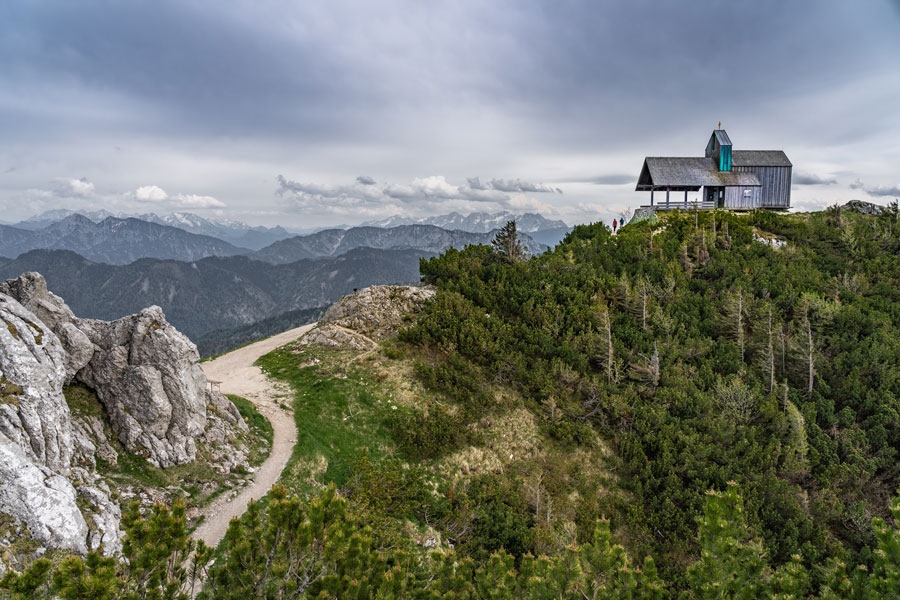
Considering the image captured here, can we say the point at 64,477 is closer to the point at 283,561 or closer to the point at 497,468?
the point at 283,561

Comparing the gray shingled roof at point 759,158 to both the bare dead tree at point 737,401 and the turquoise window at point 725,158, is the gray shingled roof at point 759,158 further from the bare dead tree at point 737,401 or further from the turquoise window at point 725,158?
the bare dead tree at point 737,401

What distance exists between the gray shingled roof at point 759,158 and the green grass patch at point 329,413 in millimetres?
43441

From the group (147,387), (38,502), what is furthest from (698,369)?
(38,502)

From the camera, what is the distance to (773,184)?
4297 cm

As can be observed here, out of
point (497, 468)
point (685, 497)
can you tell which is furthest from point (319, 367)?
point (685, 497)

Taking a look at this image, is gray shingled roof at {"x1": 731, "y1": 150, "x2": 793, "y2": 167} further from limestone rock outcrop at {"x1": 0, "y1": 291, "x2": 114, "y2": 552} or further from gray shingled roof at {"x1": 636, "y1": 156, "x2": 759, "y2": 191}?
limestone rock outcrop at {"x1": 0, "y1": 291, "x2": 114, "y2": 552}

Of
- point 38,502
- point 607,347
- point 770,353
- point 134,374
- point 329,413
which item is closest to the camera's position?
point 38,502

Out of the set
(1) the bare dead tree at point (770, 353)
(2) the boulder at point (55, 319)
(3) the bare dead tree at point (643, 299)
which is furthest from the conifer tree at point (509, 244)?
(2) the boulder at point (55, 319)

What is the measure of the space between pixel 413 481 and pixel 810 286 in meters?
32.1

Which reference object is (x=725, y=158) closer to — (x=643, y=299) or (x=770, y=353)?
(x=643, y=299)

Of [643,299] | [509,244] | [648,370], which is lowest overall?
[648,370]

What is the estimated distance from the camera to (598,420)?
23406 millimetres

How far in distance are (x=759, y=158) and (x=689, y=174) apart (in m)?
8.22

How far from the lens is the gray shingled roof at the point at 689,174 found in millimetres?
41125
